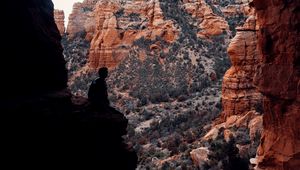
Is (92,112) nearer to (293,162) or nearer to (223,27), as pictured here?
(293,162)

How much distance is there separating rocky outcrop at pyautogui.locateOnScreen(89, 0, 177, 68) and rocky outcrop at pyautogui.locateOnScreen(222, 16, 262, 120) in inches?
1090

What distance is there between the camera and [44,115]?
12.6m

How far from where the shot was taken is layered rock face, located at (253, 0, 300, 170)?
14078 millimetres

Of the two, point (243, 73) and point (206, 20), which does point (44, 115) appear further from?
A: point (206, 20)

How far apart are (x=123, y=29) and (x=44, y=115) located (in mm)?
53524

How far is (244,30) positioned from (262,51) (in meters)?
19.3

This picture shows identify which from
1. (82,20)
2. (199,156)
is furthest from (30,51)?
(82,20)

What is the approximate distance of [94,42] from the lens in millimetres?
67750

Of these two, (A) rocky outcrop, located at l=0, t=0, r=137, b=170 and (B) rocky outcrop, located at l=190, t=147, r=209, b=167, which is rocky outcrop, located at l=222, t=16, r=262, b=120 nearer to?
(B) rocky outcrop, located at l=190, t=147, r=209, b=167

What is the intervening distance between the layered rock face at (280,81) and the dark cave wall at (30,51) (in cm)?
628

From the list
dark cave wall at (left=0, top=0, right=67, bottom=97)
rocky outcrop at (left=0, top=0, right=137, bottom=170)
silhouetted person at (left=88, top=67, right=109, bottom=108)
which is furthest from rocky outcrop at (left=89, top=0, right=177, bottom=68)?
silhouetted person at (left=88, top=67, right=109, bottom=108)

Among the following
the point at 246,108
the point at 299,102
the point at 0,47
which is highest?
the point at 0,47

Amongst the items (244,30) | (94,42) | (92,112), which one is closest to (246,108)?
Result: (244,30)

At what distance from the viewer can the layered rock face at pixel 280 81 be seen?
1408cm
